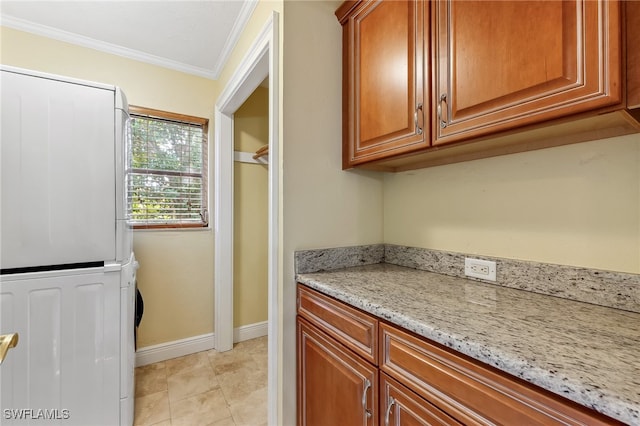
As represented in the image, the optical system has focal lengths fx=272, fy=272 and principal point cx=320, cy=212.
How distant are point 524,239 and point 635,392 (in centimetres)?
70

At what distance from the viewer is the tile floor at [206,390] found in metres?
1.63

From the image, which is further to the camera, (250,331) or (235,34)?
(250,331)

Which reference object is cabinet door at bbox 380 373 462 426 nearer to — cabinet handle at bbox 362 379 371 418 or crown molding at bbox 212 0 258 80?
cabinet handle at bbox 362 379 371 418

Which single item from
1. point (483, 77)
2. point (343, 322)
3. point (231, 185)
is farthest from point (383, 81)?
point (231, 185)

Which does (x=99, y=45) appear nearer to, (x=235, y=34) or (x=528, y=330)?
(x=235, y=34)

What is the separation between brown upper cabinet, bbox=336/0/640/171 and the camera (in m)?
0.66

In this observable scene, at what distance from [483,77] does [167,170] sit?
2307mm

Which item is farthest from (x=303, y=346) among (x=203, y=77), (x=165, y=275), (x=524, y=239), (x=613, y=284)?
(x=203, y=77)

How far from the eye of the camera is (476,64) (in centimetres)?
90

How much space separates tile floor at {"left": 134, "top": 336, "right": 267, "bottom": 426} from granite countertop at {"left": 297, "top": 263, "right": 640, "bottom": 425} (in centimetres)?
118

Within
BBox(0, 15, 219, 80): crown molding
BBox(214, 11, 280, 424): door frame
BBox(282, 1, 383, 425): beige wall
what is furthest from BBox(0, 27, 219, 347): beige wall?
BBox(282, 1, 383, 425): beige wall

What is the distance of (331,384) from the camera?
1080 millimetres

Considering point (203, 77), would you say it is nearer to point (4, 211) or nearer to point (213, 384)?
point (4, 211)

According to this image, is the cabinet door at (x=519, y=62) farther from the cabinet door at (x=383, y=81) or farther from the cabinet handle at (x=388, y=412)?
the cabinet handle at (x=388, y=412)
